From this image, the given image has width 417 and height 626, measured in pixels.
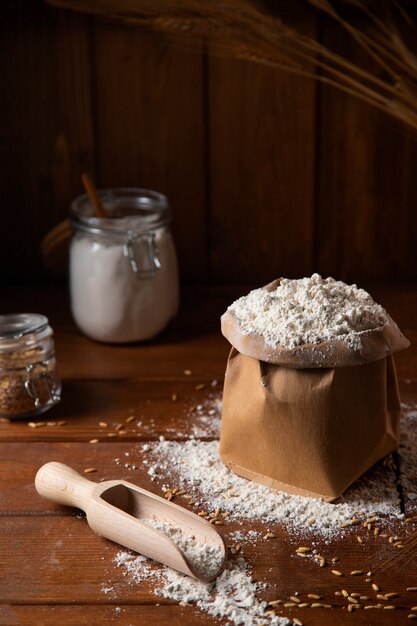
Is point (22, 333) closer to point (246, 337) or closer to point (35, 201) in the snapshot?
point (246, 337)

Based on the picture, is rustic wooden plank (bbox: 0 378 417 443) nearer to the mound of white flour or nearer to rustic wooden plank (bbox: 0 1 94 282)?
the mound of white flour

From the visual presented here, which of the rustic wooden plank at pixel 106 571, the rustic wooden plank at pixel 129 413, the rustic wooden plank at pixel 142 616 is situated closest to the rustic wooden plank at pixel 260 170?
the rustic wooden plank at pixel 129 413

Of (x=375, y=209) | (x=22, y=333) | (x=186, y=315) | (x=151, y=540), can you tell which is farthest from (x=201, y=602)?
(x=375, y=209)

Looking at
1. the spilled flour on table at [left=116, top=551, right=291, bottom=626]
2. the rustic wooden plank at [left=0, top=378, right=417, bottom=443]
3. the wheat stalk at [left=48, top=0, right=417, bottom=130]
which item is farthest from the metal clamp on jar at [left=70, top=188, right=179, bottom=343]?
the spilled flour on table at [left=116, top=551, right=291, bottom=626]

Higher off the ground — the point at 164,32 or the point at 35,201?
the point at 164,32

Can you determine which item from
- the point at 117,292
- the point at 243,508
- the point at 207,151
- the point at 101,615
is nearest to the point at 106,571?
the point at 101,615

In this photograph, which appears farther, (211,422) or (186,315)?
(186,315)

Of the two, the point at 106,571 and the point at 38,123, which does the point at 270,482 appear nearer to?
the point at 106,571

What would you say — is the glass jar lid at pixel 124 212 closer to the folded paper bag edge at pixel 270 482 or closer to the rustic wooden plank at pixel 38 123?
the rustic wooden plank at pixel 38 123
